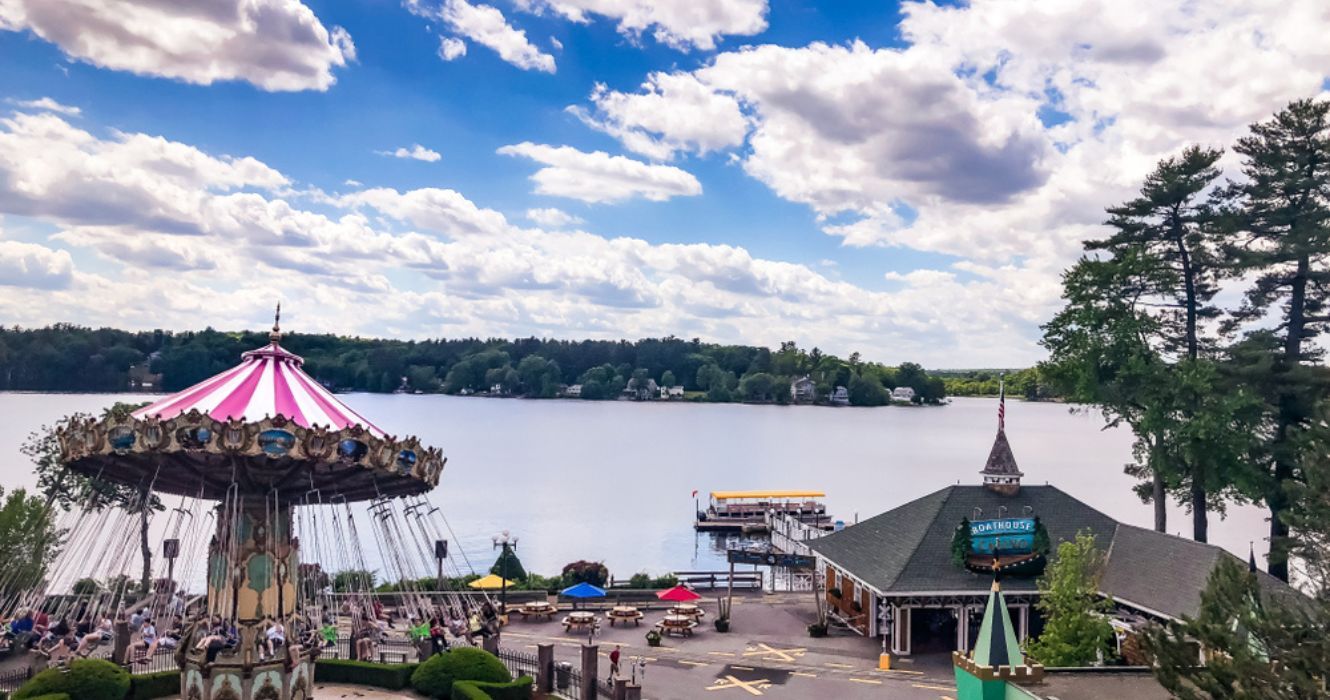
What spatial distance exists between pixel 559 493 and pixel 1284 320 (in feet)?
210

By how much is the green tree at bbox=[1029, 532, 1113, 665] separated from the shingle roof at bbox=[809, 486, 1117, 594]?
14.2 feet

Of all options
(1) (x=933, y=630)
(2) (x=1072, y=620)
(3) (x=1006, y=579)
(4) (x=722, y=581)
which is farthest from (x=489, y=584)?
(2) (x=1072, y=620)

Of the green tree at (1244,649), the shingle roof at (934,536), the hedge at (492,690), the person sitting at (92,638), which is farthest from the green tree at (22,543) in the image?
the green tree at (1244,649)

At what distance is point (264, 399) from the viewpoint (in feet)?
68.4

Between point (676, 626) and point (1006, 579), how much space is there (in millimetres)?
11405

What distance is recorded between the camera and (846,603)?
3669 centimetres

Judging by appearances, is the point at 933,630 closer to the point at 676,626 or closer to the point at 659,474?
the point at 676,626

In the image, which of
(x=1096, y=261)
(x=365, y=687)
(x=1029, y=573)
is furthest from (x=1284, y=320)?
(x=365, y=687)

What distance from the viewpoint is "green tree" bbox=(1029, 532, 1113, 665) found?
26.5 metres

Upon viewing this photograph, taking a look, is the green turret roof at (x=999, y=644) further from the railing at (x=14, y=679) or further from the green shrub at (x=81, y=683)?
the railing at (x=14, y=679)

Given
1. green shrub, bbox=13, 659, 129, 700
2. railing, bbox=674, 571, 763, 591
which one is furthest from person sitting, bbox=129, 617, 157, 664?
railing, bbox=674, 571, 763, 591

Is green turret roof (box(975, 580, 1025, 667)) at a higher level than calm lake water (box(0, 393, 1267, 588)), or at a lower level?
higher

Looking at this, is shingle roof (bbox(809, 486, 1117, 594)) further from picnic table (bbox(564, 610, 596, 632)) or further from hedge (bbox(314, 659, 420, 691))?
hedge (bbox(314, 659, 420, 691))

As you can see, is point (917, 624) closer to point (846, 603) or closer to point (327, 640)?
point (846, 603)
